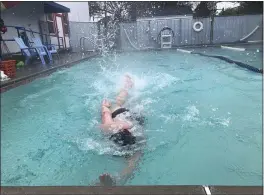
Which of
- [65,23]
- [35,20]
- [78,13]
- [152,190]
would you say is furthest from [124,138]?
[65,23]

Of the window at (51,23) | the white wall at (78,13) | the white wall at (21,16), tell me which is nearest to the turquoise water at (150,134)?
the white wall at (21,16)

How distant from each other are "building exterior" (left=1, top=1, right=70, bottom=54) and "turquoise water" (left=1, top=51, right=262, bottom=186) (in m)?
4.49

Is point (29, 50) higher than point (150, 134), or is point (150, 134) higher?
point (29, 50)

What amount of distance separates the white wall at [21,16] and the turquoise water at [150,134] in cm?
475

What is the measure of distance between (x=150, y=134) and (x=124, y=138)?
2.23ft

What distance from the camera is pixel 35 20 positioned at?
39.5 ft

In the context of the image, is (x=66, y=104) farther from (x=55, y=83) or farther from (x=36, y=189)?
(x=36, y=189)

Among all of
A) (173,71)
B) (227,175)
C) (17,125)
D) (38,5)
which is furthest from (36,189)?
(38,5)

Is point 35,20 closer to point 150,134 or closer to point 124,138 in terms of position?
point 150,134

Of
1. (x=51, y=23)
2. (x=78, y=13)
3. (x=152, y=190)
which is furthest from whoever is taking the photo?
Answer: (x=78, y=13)

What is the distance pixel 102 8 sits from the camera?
2320 cm

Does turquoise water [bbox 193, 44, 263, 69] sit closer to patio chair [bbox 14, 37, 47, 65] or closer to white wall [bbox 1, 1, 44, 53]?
patio chair [bbox 14, 37, 47, 65]

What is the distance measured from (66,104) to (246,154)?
3237mm

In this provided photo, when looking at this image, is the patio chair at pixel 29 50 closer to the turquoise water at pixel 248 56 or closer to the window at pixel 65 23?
the turquoise water at pixel 248 56
